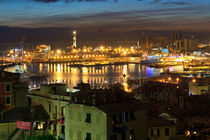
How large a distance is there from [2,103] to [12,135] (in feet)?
2.19

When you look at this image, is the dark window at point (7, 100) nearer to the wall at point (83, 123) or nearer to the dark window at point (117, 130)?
the wall at point (83, 123)

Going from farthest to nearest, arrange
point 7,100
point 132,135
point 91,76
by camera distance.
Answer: point 91,76 → point 7,100 → point 132,135

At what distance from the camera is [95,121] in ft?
6.89

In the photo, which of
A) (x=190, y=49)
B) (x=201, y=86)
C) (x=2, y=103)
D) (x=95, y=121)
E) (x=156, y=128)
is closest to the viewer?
(x=95, y=121)

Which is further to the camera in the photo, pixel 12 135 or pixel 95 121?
pixel 12 135

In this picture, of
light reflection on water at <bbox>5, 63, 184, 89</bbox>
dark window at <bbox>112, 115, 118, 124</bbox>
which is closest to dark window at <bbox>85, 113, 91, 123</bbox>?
dark window at <bbox>112, 115, 118, 124</bbox>

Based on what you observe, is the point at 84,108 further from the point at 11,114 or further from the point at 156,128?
the point at 11,114

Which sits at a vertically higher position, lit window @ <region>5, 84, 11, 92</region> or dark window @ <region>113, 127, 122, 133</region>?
lit window @ <region>5, 84, 11, 92</region>

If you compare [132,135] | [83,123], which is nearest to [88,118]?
[83,123]

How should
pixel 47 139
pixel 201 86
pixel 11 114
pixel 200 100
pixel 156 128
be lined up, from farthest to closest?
1. pixel 201 86
2. pixel 200 100
3. pixel 11 114
4. pixel 156 128
5. pixel 47 139

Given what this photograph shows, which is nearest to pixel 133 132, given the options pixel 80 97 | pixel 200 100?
pixel 80 97

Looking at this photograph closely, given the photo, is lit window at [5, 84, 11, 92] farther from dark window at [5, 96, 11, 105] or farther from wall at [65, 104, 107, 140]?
wall at [65, 104, 107, 140]

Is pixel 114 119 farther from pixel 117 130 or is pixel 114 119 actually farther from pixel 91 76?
pixel 91 76

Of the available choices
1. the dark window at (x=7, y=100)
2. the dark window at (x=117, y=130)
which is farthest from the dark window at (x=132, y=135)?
the dark window at (x=7, y=100)
